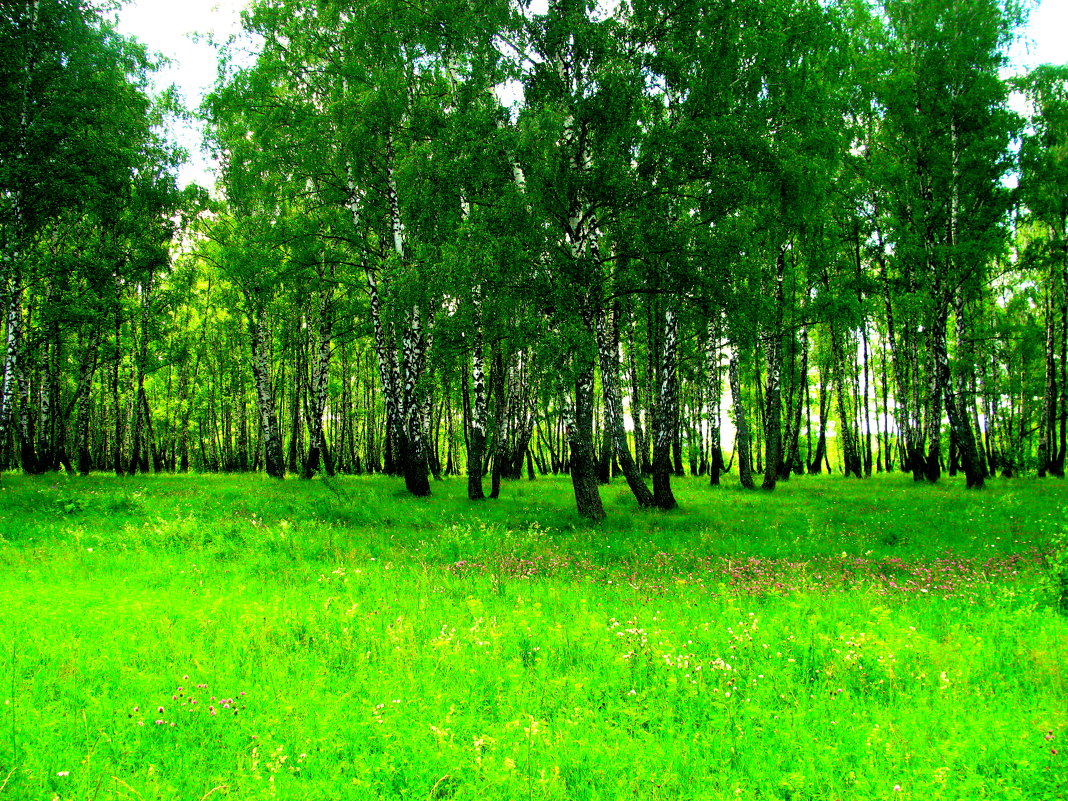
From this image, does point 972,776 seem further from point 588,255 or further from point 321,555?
point 588,255

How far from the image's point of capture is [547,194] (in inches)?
525

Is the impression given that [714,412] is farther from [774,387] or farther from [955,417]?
[955,417]

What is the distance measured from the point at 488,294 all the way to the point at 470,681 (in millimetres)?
10091

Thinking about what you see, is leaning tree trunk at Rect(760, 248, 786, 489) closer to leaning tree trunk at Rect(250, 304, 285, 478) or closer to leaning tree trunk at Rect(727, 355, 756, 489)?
leaning tree trunk at Rect(727, 355, 756, 489)

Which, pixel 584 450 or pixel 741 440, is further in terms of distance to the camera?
pixel 741 440

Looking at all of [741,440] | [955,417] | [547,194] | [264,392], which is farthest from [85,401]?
[955,417]

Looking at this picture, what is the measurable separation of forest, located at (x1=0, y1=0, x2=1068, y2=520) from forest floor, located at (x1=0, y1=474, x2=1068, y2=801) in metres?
5.93

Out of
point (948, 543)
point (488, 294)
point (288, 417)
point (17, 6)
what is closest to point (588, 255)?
point (488, 294)

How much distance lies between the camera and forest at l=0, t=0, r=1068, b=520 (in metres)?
13.3

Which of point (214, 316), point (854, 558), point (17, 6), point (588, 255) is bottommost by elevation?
point (854, 558)

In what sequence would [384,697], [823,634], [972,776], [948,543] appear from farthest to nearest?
1. [948,543]
2. [823,634]
3. [384,697]
4. [972,776]

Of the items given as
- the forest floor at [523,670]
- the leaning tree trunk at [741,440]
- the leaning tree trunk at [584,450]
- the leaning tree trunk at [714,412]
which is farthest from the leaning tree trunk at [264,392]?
the leaning tree trunk at [741,440]

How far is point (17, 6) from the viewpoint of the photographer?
1752 centimetres

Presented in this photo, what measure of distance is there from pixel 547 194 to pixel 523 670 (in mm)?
10979
